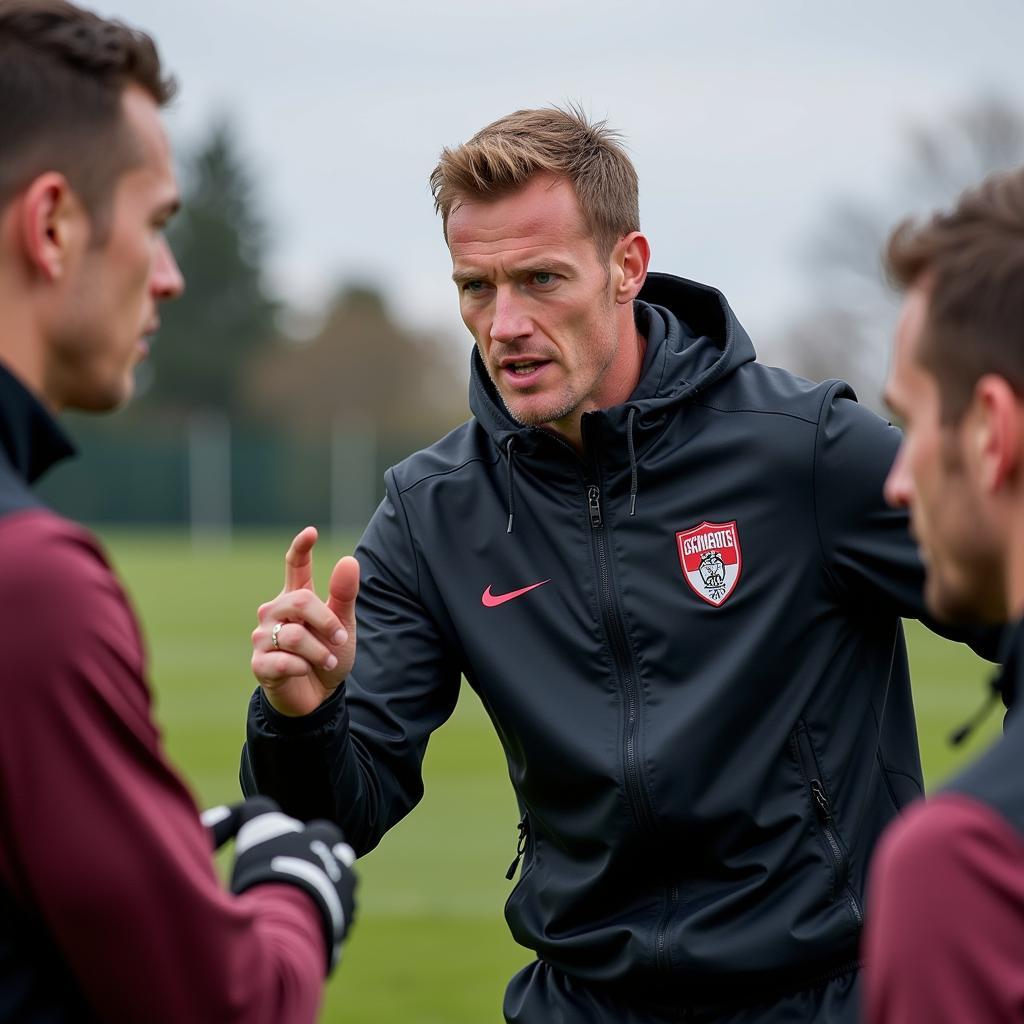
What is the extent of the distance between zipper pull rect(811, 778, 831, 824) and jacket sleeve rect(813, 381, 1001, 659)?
45 cm

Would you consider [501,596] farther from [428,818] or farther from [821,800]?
[428,818]

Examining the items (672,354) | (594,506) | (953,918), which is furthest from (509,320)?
(953,918)

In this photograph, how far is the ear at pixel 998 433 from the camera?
2.18 meters

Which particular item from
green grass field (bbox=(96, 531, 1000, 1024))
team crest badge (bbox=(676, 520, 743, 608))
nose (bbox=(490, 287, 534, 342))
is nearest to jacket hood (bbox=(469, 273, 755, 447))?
nose (bbox=(490, 287, 534, 342))

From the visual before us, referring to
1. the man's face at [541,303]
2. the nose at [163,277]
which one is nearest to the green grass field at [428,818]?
the man's face at [541,303]

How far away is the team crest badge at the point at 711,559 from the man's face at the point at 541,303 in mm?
410

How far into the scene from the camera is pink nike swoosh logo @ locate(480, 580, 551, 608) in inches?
157

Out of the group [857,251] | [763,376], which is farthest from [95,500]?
[763,376]

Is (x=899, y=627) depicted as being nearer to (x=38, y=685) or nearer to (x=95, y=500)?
(x=38, y=685)

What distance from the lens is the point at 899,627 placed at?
3941mm

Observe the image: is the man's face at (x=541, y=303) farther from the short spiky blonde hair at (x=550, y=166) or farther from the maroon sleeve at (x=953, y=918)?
the maroon sleeve at (x=953, y=918)

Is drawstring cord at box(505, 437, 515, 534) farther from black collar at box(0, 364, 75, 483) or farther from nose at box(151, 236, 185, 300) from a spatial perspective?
black collar at box(0, 364, 75, 483)

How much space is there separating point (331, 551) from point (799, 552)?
30.3 m

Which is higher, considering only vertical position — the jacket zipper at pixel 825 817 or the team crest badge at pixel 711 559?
the team crest badge at pixel 711 559
